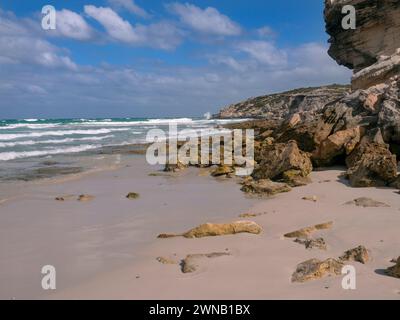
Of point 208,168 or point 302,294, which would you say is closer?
point 302,294

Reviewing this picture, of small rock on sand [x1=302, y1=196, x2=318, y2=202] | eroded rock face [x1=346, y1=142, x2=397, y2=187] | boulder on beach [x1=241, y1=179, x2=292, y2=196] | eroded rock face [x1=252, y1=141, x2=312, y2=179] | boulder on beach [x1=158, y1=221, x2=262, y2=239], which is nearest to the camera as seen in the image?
boulder on beach [x1=158, y1=221, x2=262, y2=239]

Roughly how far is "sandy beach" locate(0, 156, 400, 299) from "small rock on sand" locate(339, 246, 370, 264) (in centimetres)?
15

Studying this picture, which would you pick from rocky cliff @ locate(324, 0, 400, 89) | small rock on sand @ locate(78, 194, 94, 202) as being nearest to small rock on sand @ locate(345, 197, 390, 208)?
small rock on sand @ locate(78, 194, 94, 202)

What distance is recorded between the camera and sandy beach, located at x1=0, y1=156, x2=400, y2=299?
4.51 meters

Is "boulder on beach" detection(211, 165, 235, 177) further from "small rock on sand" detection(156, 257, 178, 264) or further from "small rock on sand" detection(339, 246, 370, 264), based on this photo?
"small rock on sand" detection(339, 246, 370, 264)

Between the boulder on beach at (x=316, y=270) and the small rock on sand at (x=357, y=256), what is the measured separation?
294mm

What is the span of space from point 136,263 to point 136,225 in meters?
2.05

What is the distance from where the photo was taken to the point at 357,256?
16.7ft

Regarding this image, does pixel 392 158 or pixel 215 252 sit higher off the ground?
pixel 392 158

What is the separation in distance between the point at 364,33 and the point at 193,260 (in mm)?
27102

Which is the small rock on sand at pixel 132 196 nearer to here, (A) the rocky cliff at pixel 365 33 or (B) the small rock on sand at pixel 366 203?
(B) the small rock on sand at pixel 366 203

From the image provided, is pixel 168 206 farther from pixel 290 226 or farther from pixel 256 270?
pixel 256 270

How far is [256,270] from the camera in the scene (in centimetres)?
496
